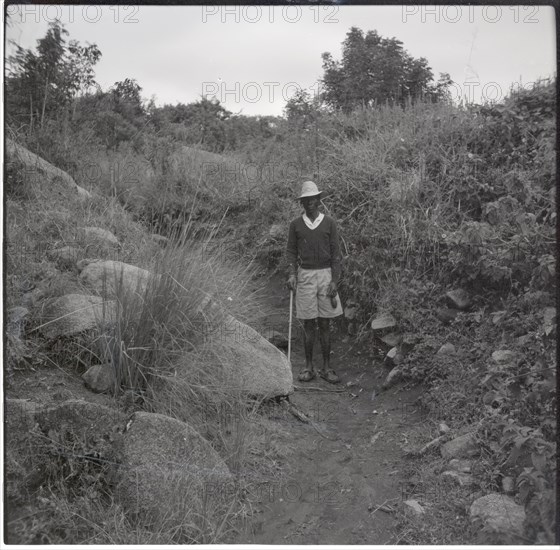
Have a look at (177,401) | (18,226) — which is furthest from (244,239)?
(177,401)

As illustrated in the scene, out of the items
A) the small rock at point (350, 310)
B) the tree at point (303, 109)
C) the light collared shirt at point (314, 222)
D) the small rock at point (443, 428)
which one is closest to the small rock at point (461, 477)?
the small rock at point (443, 428)

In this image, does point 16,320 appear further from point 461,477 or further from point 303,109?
point 303,109

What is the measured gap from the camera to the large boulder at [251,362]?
188 inches

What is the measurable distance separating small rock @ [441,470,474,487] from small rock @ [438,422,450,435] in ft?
1.70

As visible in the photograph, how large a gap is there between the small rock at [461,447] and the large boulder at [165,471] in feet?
5.11

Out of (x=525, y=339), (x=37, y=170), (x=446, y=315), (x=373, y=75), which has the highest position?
(x=373, y=75)

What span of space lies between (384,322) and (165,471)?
10.9ft

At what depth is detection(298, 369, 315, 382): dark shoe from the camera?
19.5ft

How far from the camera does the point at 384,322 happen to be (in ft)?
20.2

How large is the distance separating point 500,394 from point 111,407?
261cm

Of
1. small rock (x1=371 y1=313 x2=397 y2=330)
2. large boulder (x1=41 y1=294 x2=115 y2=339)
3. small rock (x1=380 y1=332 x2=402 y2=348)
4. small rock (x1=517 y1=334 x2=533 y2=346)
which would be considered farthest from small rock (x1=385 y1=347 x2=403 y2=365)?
large boulder (x1=41 y1=294 x2=115 y2=339)

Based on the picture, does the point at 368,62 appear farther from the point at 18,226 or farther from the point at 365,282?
the point at 18,226

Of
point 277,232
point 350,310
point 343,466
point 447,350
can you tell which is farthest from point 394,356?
point 277,232

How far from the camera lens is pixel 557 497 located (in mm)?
2795
